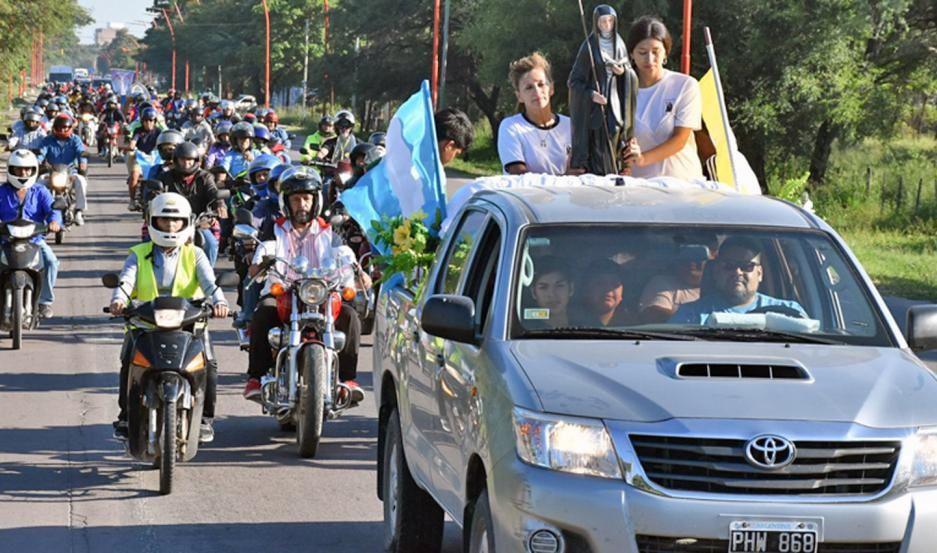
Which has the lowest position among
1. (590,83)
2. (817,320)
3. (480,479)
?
(480,479)

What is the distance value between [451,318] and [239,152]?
55.3 feet

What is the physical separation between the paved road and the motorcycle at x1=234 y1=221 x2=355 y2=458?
0.28 m

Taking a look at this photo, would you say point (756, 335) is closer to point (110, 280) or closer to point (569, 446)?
point (569, 446)

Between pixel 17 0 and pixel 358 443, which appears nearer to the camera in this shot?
pixel 358 443

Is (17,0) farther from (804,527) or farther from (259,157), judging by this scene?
(804,527)

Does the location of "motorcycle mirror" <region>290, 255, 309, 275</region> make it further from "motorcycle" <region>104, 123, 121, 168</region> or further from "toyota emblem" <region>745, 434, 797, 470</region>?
"motorcycle" <region>104, 123, 121, 168</region>

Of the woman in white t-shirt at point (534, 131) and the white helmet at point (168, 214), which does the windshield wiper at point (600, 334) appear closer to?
the woman in white t-shirt at point (534, 131)

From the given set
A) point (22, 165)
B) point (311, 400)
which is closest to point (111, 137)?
point (22, 165)

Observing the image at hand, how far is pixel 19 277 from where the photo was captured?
16.2 metres

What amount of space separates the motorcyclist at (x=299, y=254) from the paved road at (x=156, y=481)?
1.62 ft

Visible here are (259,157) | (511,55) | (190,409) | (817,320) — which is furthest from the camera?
(511,55)

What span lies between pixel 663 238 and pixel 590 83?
3568 millimetres

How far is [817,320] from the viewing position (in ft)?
Result: 22.2

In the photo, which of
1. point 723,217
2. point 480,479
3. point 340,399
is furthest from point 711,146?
point 480,479
